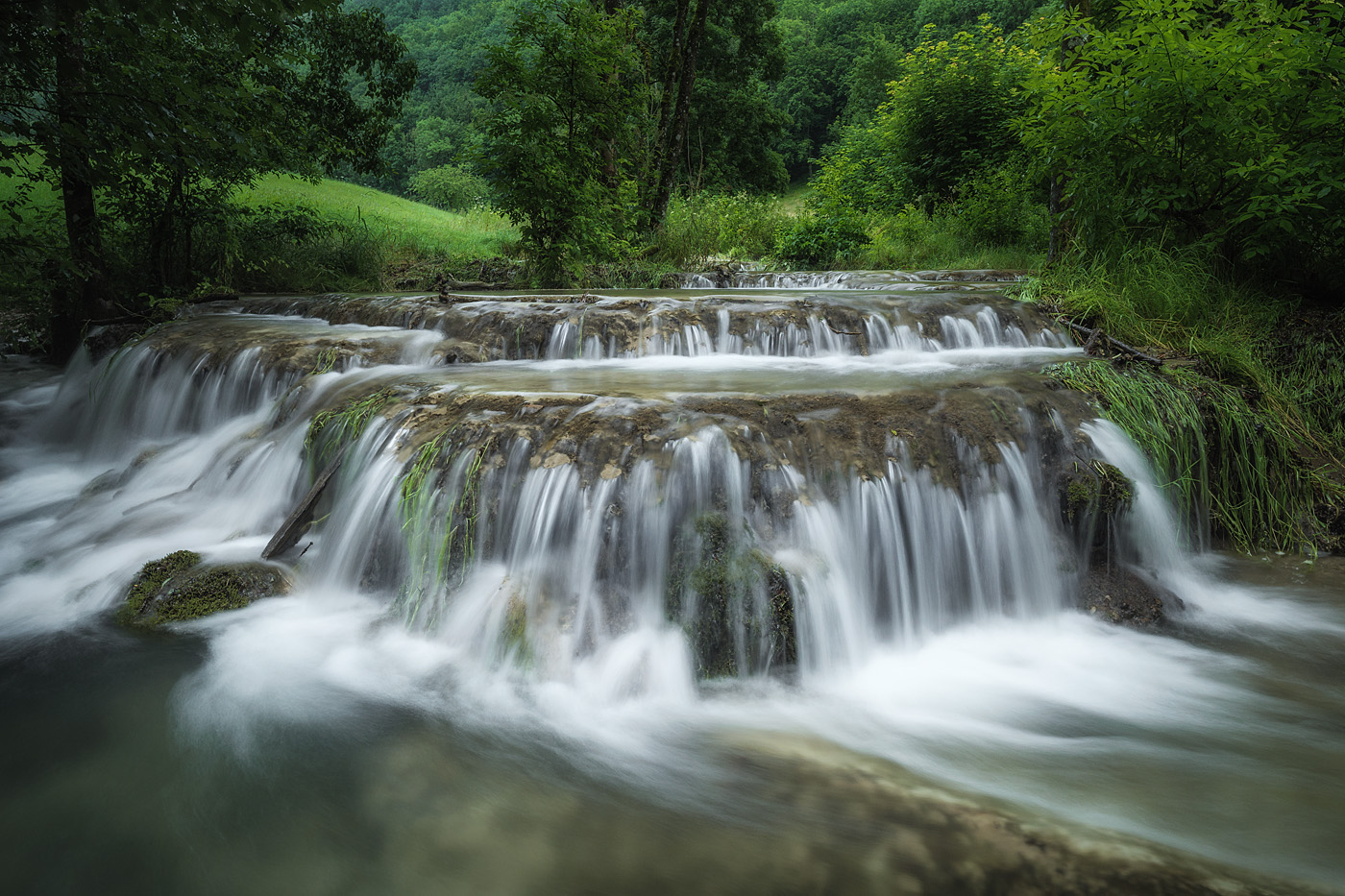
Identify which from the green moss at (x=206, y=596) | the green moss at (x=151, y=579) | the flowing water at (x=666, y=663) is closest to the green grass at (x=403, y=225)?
the flowing water at (x=666, y=663)

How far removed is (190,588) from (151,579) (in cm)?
27

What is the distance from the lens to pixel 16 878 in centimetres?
175

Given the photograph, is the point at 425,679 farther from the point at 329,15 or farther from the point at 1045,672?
the point at 329,15

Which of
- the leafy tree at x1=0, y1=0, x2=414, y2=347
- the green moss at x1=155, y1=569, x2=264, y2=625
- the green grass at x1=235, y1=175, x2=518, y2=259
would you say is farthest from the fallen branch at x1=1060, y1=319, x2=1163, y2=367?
the green grass at x1=235, y1=175, x2=518, y2=259

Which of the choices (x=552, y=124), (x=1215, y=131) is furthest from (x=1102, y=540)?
(x=552, y=124)

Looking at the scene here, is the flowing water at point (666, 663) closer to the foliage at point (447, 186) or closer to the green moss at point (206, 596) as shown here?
the green moss at point (206, 596)

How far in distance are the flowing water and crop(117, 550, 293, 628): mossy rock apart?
0.39ft

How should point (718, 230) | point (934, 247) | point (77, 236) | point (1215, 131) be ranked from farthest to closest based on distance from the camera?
1. point (718, 230)
2. point (934, 247)
3. point (77, 236)
4. point (1215, 131)

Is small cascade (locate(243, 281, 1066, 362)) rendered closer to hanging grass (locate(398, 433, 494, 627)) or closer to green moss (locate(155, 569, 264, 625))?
hanging grass (locate(398, 433, 494, 627))

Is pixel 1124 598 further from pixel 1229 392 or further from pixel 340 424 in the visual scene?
pixel 340 424

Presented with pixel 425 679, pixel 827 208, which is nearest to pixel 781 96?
pixel 827 208

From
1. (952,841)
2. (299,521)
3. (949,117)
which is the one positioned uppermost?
(949,117)

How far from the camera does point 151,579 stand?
3350 mm

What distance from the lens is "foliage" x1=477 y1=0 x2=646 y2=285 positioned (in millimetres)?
8562
